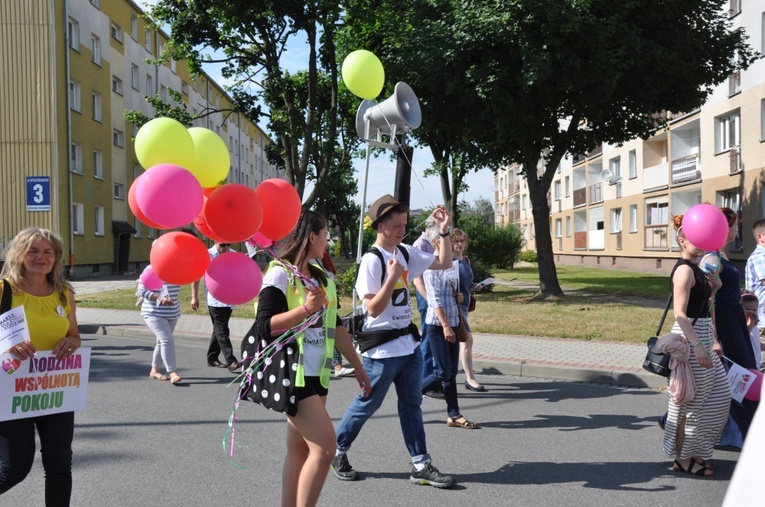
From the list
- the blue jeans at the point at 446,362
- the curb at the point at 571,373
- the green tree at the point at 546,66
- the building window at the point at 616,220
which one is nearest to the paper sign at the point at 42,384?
the blue jeans at the point at 446,362

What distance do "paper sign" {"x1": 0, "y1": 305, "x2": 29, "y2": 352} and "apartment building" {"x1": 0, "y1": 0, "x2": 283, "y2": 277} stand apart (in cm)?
1877

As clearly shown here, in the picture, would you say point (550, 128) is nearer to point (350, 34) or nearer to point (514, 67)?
point (514, 67)

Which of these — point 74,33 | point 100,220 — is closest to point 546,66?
point 74,33

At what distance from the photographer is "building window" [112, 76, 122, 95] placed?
3356 cm

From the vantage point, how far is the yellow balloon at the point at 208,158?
3350 mm

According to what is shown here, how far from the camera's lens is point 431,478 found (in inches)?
176

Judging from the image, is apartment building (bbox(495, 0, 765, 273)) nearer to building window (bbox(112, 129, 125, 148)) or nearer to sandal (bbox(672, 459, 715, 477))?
sandal (bbox(672, 459, 715, 477))

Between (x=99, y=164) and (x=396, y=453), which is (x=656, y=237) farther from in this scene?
(x=396, y=453)

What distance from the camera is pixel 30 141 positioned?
26734 millimetres

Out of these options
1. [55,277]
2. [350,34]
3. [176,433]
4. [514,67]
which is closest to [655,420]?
[176,433]

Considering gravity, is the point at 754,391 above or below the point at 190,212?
below

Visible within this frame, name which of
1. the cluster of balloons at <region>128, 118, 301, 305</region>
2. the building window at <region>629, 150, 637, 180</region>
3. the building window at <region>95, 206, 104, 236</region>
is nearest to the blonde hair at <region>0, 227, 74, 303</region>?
the cluster of balloons at <region>128, 118, 301, 305</region>

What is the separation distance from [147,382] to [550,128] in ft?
43.3

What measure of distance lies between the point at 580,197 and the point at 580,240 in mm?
2888
